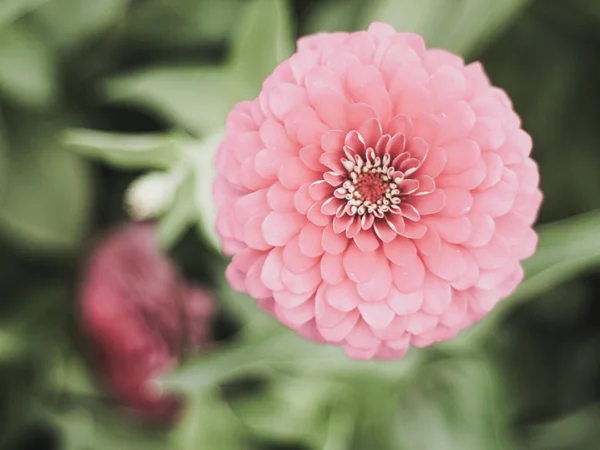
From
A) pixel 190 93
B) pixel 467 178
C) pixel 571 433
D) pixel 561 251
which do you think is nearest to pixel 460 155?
pixel 467 178

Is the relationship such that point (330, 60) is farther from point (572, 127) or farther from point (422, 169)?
point (572, 127)

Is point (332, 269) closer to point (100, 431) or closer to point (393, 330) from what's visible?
point (393, 330)

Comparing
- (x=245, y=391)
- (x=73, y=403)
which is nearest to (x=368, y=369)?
(x=245, y=391)

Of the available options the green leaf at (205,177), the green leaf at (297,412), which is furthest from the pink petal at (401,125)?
the green leaf at (297,412)

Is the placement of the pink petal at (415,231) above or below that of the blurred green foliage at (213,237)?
below

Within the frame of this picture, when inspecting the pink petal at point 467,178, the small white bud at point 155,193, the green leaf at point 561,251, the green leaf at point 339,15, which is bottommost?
the pink petal at point 467,178

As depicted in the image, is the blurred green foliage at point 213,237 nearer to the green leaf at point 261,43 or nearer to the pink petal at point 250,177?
the green leaf at point 261,43

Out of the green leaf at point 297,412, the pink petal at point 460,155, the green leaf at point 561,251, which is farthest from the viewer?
the green leaf at point 297,412
